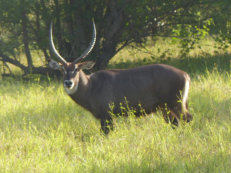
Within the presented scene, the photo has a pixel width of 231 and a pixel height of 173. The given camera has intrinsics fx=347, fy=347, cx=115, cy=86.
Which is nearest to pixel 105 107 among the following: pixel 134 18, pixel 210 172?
pixel 210 172

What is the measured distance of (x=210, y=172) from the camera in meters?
3.43

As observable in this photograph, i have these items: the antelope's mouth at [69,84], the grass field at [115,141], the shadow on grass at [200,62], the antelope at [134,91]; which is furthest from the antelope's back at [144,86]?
the shadow on grass at [200,62]

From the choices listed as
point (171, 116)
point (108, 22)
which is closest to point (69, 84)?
point (171, 116)

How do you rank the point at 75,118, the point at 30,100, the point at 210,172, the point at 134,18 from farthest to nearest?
1. the point at 134,18
2. the point at 30,100
3. the point at 75,118
4. the point at 210,172

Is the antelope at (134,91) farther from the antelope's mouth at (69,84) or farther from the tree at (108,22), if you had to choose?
the tree at (108,22)

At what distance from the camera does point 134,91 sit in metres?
5.05

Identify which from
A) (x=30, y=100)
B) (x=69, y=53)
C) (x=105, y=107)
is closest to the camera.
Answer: (x=105, y=107)

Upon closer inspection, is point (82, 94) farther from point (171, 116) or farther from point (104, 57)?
point (104, 57)

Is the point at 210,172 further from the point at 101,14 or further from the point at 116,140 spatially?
the point at 101,14

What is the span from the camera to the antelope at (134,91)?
195 inches

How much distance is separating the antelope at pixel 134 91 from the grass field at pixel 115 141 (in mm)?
231

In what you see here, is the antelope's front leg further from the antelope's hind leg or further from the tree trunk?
the tree trunk

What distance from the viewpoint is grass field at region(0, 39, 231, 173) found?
361 centimetres

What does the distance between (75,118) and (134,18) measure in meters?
3.87
